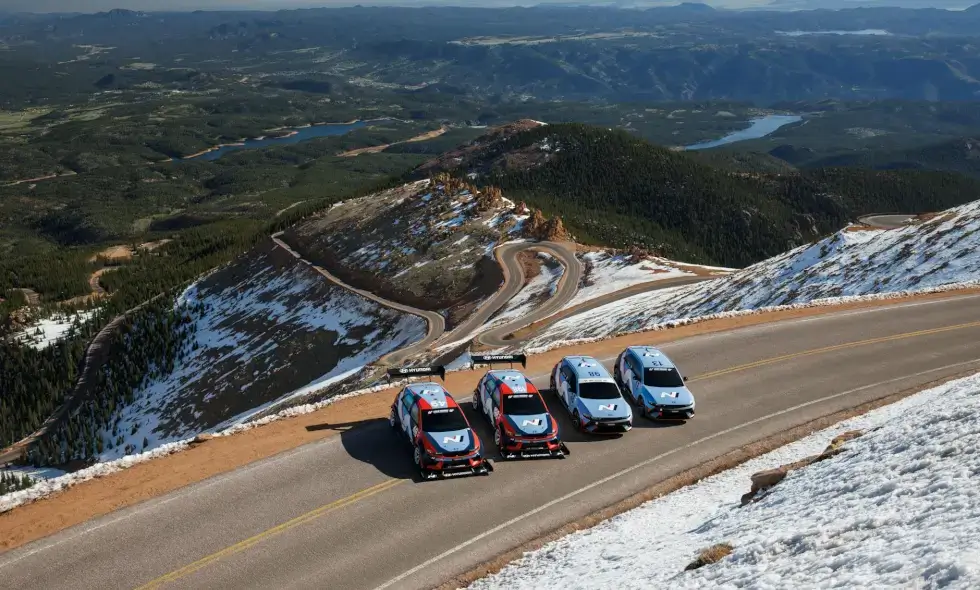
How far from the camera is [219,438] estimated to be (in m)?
30.2

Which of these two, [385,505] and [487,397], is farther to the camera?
[487,397]

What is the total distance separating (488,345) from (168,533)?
138 feet

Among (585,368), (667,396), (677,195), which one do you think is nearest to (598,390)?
(585,368)

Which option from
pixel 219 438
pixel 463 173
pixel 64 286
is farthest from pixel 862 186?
pixel 219 438

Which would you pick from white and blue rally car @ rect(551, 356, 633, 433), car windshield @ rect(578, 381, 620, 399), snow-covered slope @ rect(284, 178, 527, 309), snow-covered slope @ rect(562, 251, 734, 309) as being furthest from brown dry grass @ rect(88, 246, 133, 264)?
car windshield @ rect(578, 381, 620, 399)

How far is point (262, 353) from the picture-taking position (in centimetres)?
8956

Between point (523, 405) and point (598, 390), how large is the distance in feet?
11.9

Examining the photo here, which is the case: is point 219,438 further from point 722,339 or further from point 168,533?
point 722,339

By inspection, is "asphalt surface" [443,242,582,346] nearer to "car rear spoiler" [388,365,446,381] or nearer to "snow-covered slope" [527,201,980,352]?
"snow-covered slope" [527,201,980,352]

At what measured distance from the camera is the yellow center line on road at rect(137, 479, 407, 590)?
20750 millimetres

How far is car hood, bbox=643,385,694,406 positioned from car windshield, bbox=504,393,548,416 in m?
5.15

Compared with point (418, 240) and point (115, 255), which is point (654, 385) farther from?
point (115, 255)

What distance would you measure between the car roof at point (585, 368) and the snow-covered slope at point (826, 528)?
21.4 feet

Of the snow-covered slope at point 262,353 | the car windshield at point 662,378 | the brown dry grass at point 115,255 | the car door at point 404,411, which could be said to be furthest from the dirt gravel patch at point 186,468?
the brown dry grass at point 115,255
